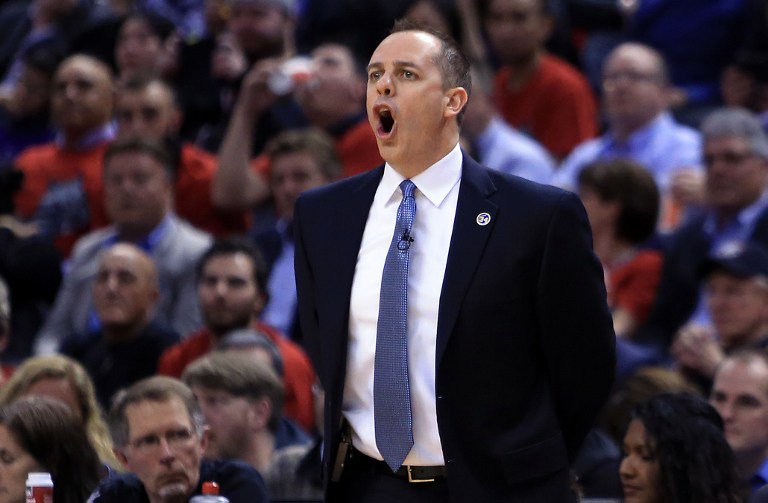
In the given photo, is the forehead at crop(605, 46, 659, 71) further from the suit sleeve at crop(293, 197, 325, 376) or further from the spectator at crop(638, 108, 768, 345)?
the suit sleeve at crop(293, 197, 325, 376)

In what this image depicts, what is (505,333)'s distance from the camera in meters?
3.11

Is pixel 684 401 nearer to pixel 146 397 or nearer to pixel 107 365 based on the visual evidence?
pixel 146 397

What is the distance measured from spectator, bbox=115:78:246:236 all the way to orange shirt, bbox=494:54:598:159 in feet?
6.31

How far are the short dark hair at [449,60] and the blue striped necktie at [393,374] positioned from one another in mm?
448

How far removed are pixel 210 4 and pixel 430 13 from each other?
1.92 metres

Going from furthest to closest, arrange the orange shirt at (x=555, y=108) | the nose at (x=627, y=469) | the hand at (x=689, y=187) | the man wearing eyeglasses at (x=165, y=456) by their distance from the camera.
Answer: the orange shirt at (x=555, y=108), the hand at (x=689, y=187), the nose at (x=627, y=469), the man wearing eyeglasses at (x=165, y=456)

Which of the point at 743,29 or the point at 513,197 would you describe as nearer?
the point at 513,197

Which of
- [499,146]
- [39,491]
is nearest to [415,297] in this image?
[39,491]

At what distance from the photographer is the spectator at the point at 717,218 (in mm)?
6617

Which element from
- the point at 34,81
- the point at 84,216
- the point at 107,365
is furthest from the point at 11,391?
the point at 34,81

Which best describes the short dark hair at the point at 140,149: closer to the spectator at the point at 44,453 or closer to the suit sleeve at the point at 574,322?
the spectator at the point at 44,453

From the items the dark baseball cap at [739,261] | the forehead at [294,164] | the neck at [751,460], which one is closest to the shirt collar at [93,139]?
the forehead at [294,164]

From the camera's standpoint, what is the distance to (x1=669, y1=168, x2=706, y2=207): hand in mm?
7191

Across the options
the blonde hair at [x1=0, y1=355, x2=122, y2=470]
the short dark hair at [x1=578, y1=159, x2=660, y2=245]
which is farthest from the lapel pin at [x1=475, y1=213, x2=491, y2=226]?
the short dark hair at [x1=578, y1=159, x2=660, y2=245]
